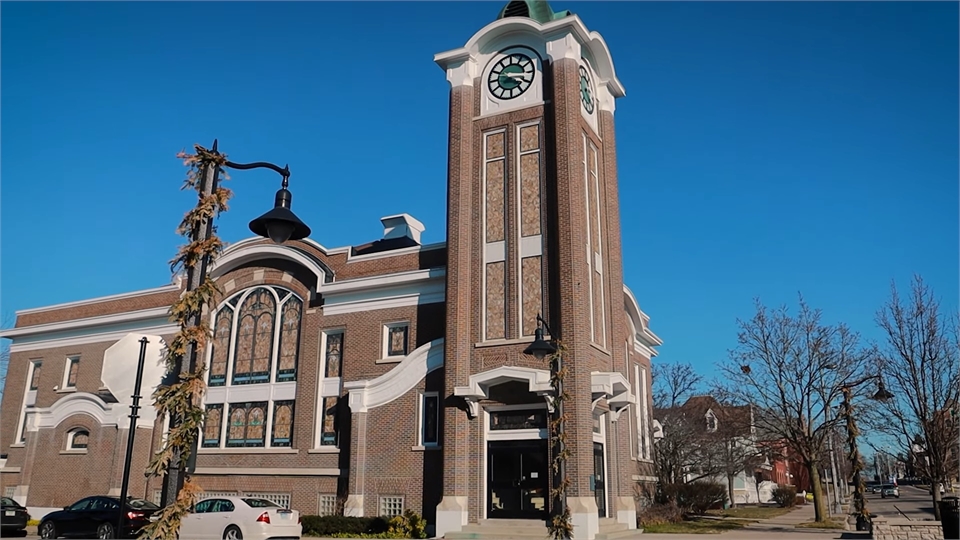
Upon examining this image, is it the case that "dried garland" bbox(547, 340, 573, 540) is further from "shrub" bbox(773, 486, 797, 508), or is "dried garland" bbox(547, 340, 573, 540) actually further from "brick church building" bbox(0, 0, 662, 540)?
"shrub" bbox(773, 486, 797, 508)

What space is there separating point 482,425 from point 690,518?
15960 millimetres

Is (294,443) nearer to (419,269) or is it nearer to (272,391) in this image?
(272,391)

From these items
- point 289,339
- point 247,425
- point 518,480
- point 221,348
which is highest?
point 289,339

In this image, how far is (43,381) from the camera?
37.0 metres

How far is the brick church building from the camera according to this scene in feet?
78.5

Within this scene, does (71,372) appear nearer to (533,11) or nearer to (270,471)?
(270,471)

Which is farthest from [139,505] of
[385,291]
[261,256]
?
[261,256]

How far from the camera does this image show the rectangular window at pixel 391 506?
82.3 feet

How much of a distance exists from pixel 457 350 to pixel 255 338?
10829mm

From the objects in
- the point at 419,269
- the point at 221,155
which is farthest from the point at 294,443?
the point at 221,155

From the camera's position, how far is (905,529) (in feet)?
67.0

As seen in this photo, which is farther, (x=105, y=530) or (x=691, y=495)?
(x=691, y=495)

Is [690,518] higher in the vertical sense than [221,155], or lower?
lower

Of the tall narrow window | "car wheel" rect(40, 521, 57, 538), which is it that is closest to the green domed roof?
the tall narrow window
